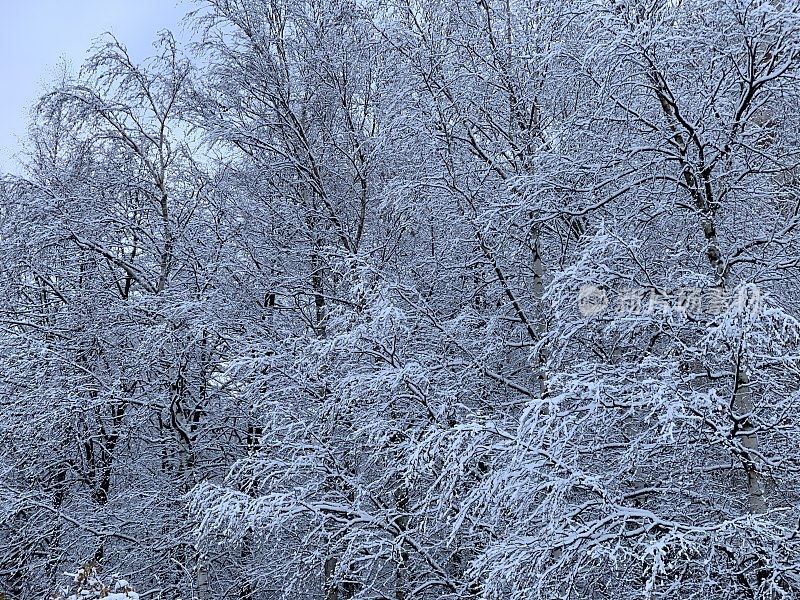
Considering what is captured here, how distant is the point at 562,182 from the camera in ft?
20.8

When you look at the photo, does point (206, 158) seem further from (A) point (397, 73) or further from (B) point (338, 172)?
(A) point (397, 73)

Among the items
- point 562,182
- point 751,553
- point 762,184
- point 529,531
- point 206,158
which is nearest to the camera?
point 751,553

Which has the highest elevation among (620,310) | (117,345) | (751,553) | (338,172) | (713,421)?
(338,172)

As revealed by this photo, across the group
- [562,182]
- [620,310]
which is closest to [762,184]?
[562,182]

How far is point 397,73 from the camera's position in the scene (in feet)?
26.6

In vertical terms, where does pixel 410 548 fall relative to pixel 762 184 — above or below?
below

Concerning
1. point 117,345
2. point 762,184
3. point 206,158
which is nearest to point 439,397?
point 762,184

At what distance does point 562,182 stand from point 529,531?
2918 millimetres

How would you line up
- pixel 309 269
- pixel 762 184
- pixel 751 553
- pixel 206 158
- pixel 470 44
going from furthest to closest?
pixel 206 158, pixel 309 269, pixel 470 44, pixel 762 184, pixel 751 553

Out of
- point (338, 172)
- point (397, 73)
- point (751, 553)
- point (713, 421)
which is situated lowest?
point (751, 553)

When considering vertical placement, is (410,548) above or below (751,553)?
below

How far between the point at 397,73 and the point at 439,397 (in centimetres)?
370

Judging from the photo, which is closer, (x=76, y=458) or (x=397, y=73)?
(x=397, y=73)

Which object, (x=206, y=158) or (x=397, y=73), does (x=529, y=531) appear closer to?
(x=397, y=73)
